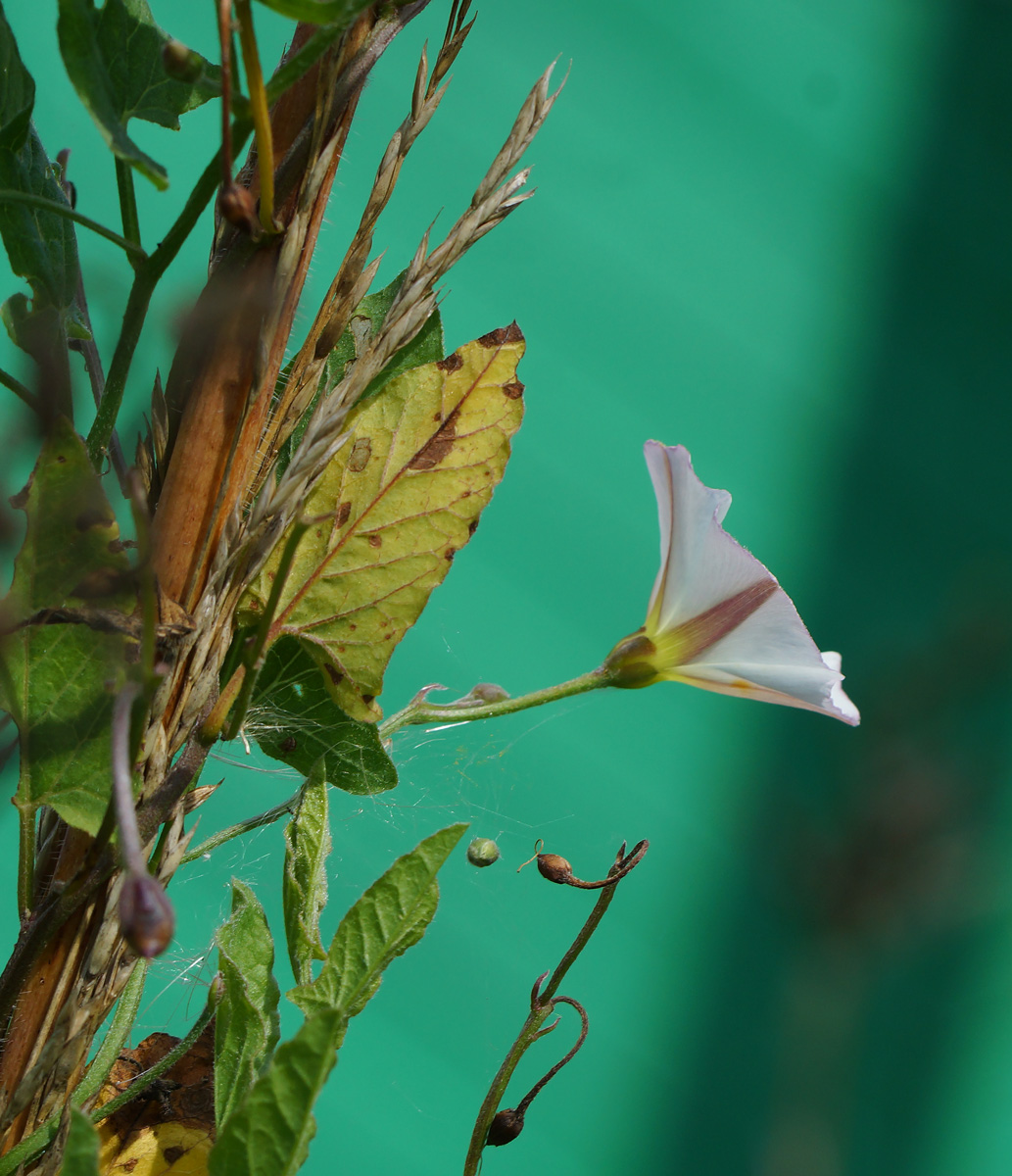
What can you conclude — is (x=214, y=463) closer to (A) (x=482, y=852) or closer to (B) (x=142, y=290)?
(B) (x=142, y=290)

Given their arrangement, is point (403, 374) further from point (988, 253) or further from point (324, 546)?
point (988, 253)

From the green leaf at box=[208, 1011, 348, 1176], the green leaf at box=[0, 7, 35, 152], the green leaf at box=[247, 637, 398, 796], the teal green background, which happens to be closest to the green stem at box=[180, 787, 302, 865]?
the green leaf at box=[247, 637, 398, 796]

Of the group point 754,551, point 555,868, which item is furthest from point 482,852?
point 754,551

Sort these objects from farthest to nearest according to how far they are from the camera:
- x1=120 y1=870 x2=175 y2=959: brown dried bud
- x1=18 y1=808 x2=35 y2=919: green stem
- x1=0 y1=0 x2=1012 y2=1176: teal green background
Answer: x1=0 y1=0 x2=1012 y2=1176: teal green background
x1=18 y1=808 x2=35 y2=919: green stem
x1=120 y1=870 x2=175 y2=959: brown dried bud

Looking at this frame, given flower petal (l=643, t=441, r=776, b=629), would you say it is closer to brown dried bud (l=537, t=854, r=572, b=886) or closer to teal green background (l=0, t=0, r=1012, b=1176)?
brown dried bud (l=537, t=854, r=572, b=886)

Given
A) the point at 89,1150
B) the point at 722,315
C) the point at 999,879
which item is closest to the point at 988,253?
the point at 722,315
